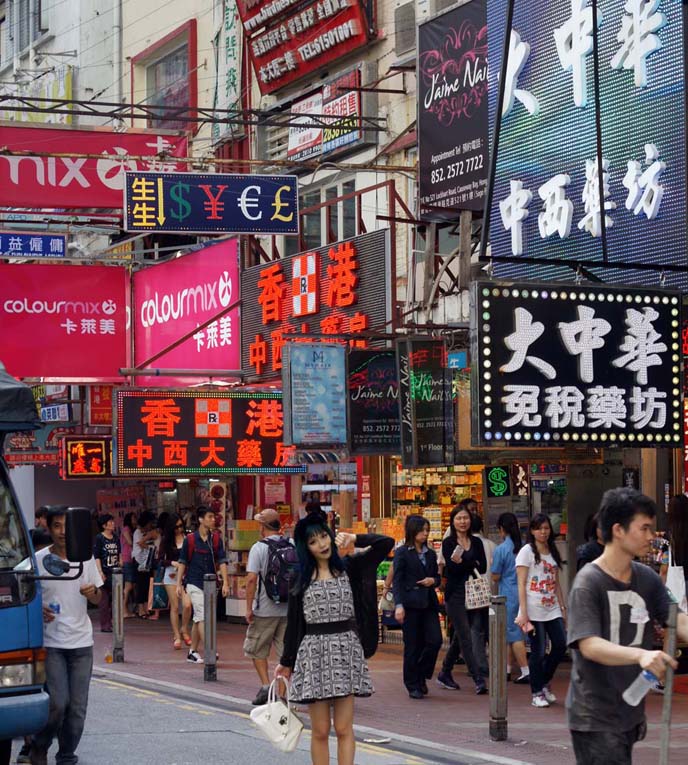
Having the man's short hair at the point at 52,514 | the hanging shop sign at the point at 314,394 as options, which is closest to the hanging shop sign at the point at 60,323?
the hanging shop sign at the point at 314,394

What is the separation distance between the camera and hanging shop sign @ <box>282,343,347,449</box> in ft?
60.2

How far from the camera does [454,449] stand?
16.4 m

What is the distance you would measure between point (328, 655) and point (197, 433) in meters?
11.7

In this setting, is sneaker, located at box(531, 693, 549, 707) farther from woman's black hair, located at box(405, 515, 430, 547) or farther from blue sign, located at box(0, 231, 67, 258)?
blue sign, located at box(0, 231, 67, 258)

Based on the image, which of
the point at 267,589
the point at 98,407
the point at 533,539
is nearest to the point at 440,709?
the point at 533,539

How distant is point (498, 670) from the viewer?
1203 cm

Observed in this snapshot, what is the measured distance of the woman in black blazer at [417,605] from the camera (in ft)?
49.3

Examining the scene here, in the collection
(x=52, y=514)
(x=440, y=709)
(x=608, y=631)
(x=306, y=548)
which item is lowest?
(x=440, y=709)

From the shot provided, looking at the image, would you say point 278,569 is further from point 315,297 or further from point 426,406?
point 315,297

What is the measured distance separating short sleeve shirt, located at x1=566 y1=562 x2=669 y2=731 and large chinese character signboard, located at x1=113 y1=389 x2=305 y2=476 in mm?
13793

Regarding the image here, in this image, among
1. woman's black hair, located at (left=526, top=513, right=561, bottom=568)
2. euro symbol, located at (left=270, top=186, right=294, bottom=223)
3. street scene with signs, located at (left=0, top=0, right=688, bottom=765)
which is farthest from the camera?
euro symbol, located at (left=270, top=186, right=294, bottom=223)

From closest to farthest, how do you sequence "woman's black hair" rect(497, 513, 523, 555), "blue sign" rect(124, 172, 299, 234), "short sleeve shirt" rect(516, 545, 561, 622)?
"short sleeve shirt" rect(516, 545, 561, 622), "woman's black hair" rect(497, 513, 523, 555), "blue sign" rect(124, 172, 299, 234)

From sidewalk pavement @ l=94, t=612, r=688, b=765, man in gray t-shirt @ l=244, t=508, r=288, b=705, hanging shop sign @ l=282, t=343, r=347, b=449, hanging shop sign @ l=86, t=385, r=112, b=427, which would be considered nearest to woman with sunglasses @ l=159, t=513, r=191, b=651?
sidewalk pavement @ l=94, t=612, r=688, b=765

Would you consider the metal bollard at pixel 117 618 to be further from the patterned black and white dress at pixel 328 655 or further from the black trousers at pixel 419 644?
the patterned black and white dress at pixel 328 655
